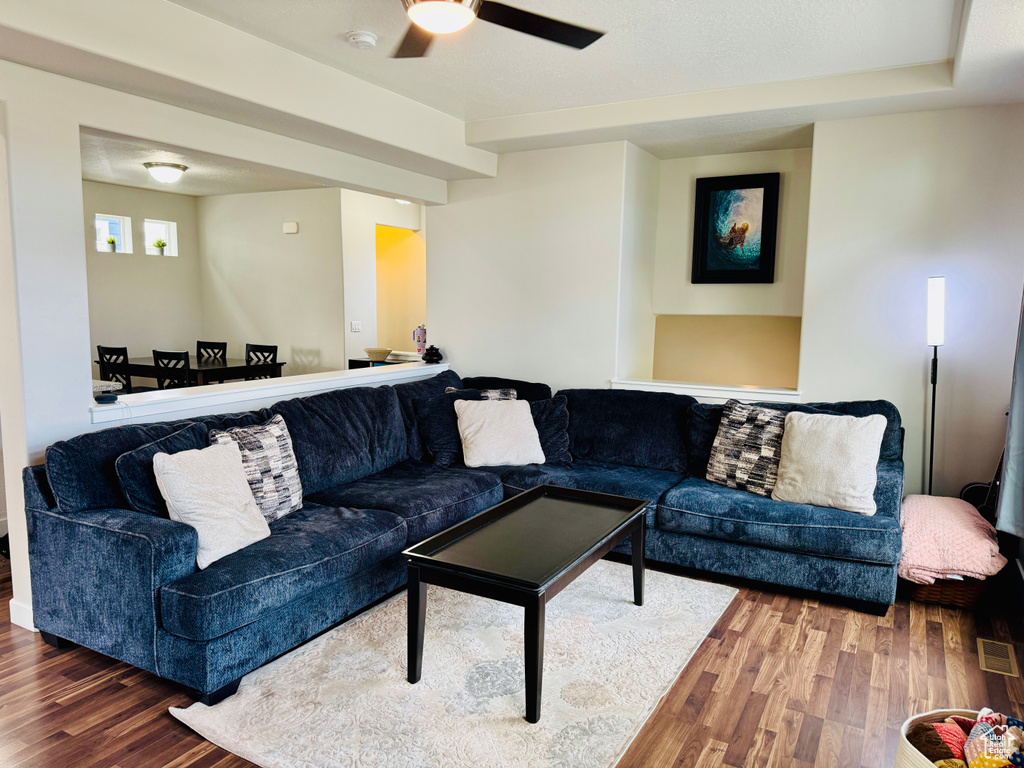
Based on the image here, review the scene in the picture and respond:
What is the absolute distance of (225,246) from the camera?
7461 mm

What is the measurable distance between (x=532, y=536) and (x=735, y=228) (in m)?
3.17

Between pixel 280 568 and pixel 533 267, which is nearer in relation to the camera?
pixel 280 568

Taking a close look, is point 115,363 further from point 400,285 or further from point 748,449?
point 748,449

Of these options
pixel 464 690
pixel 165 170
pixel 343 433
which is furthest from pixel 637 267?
pixel 165 170

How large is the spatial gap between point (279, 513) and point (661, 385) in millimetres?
2668

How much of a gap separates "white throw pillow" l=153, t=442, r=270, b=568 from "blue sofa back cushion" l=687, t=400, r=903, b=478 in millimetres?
2484

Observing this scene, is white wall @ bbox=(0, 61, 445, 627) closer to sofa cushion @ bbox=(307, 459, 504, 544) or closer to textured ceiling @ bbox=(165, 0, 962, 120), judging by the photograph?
textured ceiling @ bbox=(165, 0, 962, 120)

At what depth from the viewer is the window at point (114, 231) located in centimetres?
690

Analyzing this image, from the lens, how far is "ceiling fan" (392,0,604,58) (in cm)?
228

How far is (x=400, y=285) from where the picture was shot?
8.62 metres

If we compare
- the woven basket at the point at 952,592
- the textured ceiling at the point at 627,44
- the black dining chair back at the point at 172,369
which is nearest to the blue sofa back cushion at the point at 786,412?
the woven basket at the point at 952,592

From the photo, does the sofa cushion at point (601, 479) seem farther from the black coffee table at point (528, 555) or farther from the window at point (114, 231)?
the window at point (114, 231)

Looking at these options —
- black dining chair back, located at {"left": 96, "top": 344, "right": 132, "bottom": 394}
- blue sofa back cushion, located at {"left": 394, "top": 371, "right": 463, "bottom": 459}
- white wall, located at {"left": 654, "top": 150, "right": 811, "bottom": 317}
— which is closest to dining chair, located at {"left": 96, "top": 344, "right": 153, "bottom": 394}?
black dining chair back, located at {"left": 96, "top": 344, "right": 132, "bottom": 394}

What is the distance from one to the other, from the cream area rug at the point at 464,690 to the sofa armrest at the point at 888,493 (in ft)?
2.98
